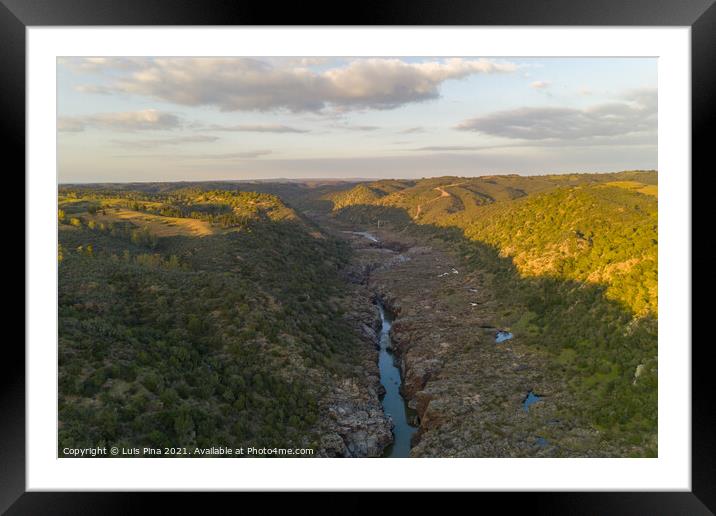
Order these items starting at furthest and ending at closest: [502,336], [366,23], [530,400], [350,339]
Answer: [350,339] < [502,336] < [530,400] < [366,23]

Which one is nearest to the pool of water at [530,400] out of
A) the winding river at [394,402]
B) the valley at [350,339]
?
the valley at [350,339]

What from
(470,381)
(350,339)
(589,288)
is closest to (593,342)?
(589,288)

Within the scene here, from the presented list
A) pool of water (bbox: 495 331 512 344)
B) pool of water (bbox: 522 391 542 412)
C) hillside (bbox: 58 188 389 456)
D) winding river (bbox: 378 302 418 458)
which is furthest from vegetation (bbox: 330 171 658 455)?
hillside (bbox: 58 188 389 456)

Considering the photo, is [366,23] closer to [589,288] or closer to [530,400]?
[530,400]

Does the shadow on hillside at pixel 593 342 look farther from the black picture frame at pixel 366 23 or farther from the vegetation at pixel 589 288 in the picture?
the black picture frame at pixel 366 23

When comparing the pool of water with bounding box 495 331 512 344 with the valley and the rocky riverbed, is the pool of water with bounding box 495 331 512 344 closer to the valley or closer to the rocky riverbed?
the valley

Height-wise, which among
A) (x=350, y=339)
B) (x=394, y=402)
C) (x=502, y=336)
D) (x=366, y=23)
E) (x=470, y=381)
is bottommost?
(x=394, y=402)

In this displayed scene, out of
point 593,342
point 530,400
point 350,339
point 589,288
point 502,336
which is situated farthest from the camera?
point 350,339
